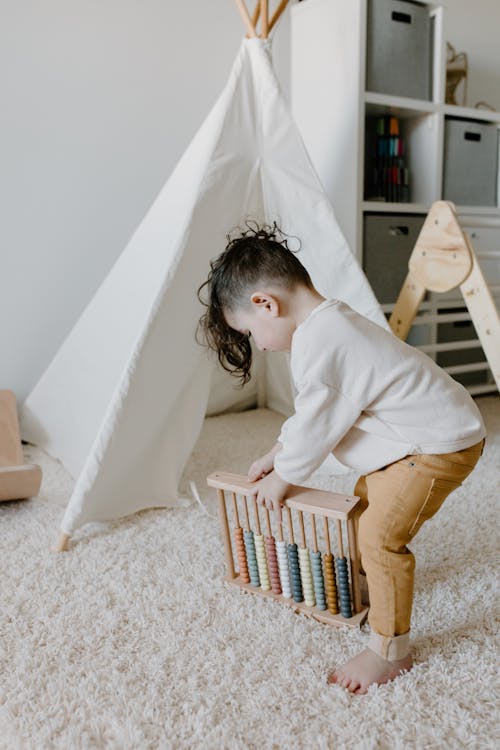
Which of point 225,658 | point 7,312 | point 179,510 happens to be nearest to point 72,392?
point 7,312

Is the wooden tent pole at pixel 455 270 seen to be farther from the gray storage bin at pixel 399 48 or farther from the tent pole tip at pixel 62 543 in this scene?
the tent pole tip at pixel 62 543

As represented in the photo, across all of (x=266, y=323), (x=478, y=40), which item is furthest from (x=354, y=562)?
(x=478, y=40)

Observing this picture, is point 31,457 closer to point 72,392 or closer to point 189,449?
point 72,392

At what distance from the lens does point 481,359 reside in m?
2.66

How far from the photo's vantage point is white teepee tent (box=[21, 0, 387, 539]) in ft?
4.81

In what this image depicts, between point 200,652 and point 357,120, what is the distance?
5.72 ft

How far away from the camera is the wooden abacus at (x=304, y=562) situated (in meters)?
1.07

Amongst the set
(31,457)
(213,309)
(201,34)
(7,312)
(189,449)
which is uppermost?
(201,34)

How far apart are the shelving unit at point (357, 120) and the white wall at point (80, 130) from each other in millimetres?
373

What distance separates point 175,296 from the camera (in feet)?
4.98

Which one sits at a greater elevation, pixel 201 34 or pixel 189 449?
pixel 201 34

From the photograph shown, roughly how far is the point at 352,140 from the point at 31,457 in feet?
4.87

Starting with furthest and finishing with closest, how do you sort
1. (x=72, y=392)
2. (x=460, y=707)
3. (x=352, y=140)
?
(x=352, y=140) < (x=72, y=392) < (x=460, y=707)

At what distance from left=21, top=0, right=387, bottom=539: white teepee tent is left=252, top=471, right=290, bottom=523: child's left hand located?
47 cm
